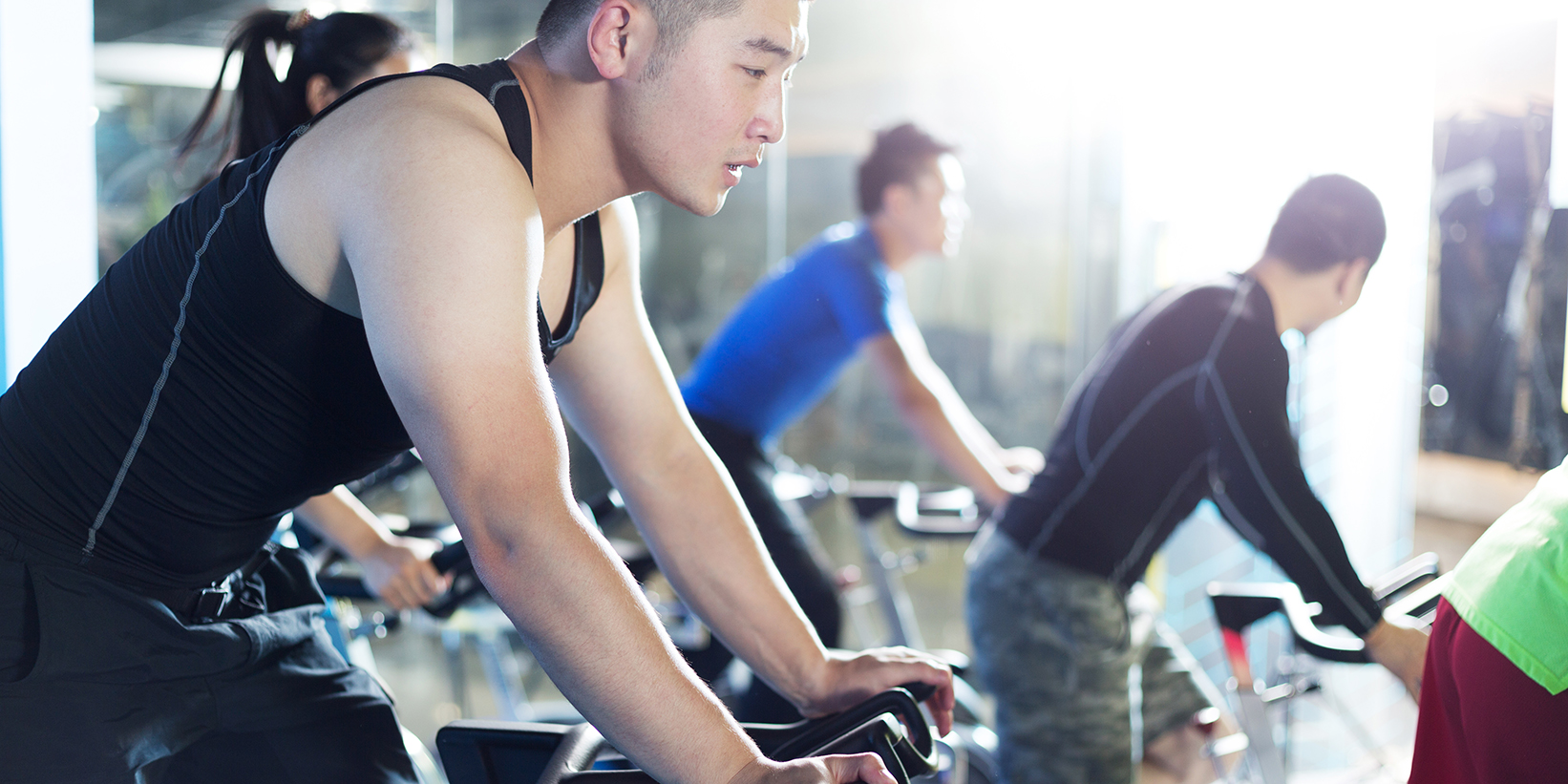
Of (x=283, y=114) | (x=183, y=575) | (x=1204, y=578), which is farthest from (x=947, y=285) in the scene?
(x=183, y=575)

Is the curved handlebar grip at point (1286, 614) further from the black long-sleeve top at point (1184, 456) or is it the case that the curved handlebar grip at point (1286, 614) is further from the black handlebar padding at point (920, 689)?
the black handlebar padding at point (920, 689)

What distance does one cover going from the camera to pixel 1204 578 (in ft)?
11.0

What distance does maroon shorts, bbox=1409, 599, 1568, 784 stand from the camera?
1.08 m

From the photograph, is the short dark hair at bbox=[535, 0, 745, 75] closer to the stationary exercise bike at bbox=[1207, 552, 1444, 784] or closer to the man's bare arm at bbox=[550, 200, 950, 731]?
the man's bare arm at bbox=[550, 200, 950, 731]

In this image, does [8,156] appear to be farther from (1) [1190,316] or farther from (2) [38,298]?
(1) [1190,316]

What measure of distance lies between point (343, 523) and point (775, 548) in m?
1.02

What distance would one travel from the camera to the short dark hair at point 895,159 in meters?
2.85

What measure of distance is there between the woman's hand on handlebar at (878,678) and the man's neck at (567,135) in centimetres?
55

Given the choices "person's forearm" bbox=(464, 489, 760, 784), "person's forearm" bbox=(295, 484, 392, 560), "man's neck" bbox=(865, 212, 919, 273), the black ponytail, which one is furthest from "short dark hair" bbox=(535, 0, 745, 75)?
"man's neck" bbox=(865, 212, 919, 273)

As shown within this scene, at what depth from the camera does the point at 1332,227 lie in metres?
1.54

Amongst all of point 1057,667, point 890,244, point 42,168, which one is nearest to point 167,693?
point 42,168

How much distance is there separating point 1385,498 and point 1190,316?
0.83 m

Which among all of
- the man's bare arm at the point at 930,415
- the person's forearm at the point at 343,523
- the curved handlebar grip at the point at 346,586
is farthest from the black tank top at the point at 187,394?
the man's bare arm at the point at 930,415

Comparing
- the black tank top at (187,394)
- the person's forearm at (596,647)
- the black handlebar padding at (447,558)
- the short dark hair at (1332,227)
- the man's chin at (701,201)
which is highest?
the man's chin at (701,201)
